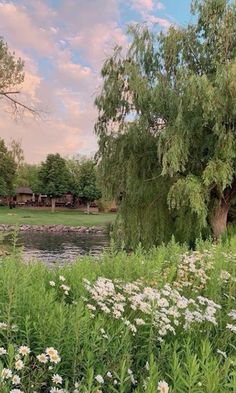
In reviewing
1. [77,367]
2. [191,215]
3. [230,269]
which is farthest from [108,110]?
[77,367]

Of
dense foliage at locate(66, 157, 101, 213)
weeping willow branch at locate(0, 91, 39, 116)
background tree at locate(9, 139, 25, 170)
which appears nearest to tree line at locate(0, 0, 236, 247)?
weeping willow branch at locate(0, 91, 39, 116)

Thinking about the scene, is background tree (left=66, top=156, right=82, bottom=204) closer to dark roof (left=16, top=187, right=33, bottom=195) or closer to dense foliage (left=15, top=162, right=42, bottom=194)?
dense foliage (left=15, top=162, right=42, bottom=194)

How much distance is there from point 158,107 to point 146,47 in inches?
116

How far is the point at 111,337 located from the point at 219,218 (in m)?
14.8

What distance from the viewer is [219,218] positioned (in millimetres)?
16828

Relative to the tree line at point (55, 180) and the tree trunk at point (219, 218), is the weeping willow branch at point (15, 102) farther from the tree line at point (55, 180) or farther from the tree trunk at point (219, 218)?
the tree line at point (55, 180)

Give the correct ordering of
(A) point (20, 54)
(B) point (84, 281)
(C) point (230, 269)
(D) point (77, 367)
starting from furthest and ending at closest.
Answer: (A) point (20, 54), (C) point (230, 269), (B) point (84, 281), (D) point (77, 367)

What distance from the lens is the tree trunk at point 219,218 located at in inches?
657

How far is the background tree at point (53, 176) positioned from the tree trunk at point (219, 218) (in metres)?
49.2

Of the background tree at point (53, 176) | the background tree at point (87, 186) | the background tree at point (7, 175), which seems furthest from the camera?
the background tree at point (87, 186)

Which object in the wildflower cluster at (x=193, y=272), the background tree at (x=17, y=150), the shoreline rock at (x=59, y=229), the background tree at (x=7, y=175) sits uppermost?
the background tree at (x=17, y=150)

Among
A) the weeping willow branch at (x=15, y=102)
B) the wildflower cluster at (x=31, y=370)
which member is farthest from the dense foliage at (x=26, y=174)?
the wildflower cluster at (x=31, y=370)

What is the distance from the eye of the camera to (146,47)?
16.7 meters

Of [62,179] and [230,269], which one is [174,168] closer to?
[230,269]
